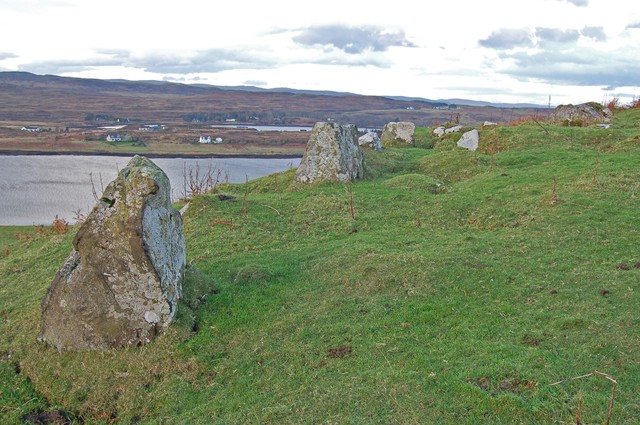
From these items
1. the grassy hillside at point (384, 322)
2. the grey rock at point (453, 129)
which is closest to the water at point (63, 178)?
the grey rock at point (453, 129)

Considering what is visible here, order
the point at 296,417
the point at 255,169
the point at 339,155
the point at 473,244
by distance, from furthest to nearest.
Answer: the point at 255,169 → the point at 339,155 → the point at 473,244 → the point at 296,417

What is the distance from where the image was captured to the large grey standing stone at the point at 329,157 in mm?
24297

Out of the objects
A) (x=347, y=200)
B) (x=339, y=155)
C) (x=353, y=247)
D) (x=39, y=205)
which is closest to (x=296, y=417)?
(x=353, y=247)

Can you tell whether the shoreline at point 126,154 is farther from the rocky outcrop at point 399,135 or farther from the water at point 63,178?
the rocky outcrop at point 399,135

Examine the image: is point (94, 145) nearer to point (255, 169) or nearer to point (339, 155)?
point (255, 169)

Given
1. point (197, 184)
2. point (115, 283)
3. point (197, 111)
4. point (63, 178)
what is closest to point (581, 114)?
point (197, 184)

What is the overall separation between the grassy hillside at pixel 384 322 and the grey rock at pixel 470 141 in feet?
35.3

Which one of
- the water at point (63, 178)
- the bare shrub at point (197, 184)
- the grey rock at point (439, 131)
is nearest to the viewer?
the bare shrub at point (197, 184)

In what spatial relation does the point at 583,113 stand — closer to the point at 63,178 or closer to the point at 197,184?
the point at 197,184

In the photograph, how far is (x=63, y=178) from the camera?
49375 millimetres

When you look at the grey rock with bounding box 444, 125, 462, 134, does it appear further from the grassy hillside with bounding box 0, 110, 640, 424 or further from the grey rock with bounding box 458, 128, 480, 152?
the grassy hillside with bounding box 0, 110, 640, 424

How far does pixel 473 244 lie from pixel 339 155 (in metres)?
10.6

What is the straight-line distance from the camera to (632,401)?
7.71 meters

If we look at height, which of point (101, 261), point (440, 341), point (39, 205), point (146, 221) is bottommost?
point (39, 205)
